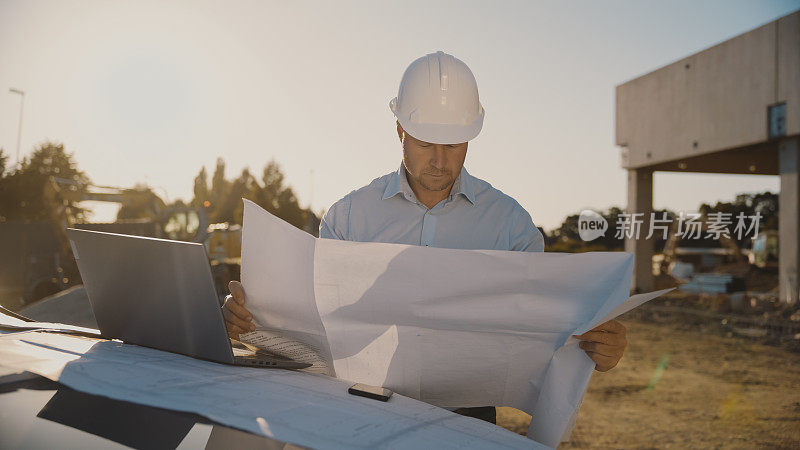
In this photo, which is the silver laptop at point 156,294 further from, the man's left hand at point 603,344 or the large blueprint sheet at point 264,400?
the man's left hand at point 603,344

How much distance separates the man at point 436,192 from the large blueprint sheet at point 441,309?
2.41 ft

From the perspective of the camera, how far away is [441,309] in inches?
45.3

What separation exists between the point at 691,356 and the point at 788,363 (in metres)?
1.32

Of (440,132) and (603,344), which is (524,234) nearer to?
(440,132)

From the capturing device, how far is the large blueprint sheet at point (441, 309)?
1.11m

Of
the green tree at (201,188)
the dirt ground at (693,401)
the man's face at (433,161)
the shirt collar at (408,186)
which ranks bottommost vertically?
the dirt ground at (693,401)

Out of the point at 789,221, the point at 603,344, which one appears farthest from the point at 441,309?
the point at 789,221

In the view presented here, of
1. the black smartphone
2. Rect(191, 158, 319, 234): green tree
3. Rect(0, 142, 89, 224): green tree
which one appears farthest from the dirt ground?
Rect(191, 158, 319, 234): green tree

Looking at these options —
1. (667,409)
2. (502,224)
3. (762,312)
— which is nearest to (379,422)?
(502,224)

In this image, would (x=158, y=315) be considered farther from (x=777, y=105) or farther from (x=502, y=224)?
(x=777, y=105)

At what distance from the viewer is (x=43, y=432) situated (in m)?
0.88

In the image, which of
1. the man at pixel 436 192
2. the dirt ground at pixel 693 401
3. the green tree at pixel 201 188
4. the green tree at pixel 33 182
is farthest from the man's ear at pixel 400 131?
the green tree at pixel 33 182

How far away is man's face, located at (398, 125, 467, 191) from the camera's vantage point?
7.20ft

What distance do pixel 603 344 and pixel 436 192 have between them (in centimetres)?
124
